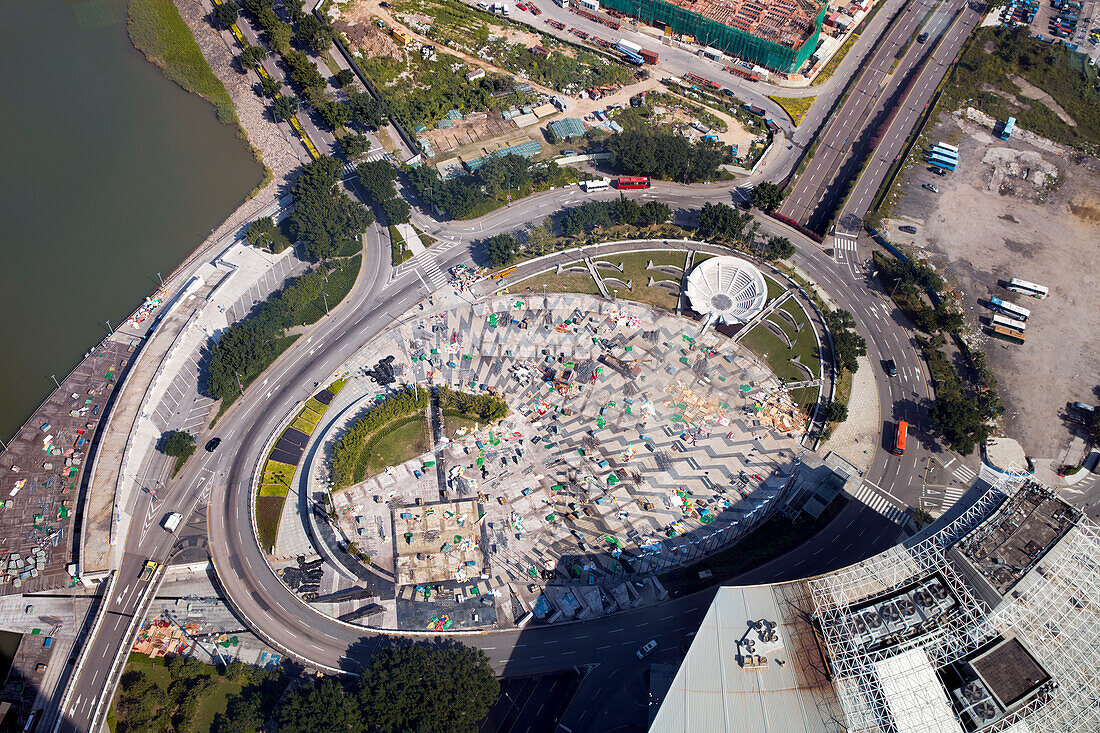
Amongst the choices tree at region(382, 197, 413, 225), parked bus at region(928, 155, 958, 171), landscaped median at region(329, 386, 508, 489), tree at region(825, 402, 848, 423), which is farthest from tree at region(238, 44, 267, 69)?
parked bus at region(928, 155, 958, 171)

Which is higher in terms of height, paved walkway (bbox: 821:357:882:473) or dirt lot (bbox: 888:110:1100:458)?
dirt lot (bbox: 888:110:1100:458)

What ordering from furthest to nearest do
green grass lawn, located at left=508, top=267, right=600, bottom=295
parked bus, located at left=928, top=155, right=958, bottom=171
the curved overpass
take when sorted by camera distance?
1. parked bus, located at left=928, top=155, right=958, bottom=171
2. green grass lawn, located at left=508, top=267, right=600, bottom=295
3. the curved overpass

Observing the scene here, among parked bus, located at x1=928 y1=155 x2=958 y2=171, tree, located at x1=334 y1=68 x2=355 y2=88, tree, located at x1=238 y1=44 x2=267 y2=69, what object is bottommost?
parked bus, located at x1=928 y1=155 x2=958 y2=171

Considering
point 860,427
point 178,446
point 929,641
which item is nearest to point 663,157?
point 860,427

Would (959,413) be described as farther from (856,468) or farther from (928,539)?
(928,539)

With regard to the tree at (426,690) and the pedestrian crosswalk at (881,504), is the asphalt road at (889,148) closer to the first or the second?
the pedestrian crosswalk at (881,504)

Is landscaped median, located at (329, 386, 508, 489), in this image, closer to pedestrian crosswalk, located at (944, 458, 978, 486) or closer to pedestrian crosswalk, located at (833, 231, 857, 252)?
pedestrian crosswalk, located at (944, 458, 978, 486)

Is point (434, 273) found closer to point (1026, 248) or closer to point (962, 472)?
point (962, 472)

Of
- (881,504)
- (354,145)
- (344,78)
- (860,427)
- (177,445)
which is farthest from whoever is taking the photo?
(344,78)
